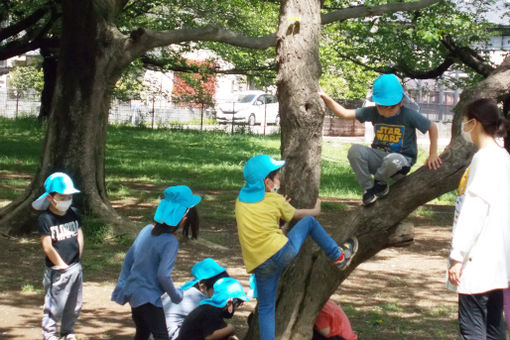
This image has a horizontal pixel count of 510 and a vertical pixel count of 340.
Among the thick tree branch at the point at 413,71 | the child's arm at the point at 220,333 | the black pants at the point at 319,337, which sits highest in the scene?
the thick tree branch at the point at 413,71

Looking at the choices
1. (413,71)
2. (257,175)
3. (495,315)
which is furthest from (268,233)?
(413,71)

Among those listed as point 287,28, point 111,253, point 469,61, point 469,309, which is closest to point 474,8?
point 469,61

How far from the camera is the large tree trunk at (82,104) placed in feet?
32.3

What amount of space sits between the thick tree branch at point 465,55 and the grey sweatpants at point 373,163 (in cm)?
925

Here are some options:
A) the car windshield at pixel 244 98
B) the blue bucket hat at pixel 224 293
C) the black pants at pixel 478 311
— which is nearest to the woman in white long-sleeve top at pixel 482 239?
the black pants at pixel 478 311

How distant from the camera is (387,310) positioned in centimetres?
718

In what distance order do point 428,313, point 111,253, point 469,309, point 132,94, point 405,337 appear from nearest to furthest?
1. point 469,309
2. point 405,337
3. point 428,313
4. point 111,253
5. point 132,94

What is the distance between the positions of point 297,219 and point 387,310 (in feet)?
8.65

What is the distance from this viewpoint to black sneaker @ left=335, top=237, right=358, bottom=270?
16.1 ft

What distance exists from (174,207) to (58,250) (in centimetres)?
108

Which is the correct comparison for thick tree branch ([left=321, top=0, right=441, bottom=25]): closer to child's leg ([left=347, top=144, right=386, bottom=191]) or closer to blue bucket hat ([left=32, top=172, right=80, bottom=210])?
child's leg ([left=347, top=144, right=386, bottom=191])

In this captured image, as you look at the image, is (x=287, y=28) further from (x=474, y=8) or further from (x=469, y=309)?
(x=474, y=8)

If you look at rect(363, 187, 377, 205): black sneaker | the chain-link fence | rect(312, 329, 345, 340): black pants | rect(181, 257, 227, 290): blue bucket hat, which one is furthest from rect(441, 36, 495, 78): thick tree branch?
the chain-link fence

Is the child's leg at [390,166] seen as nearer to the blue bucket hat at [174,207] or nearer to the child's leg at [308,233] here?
the child's leg at [308,233]
